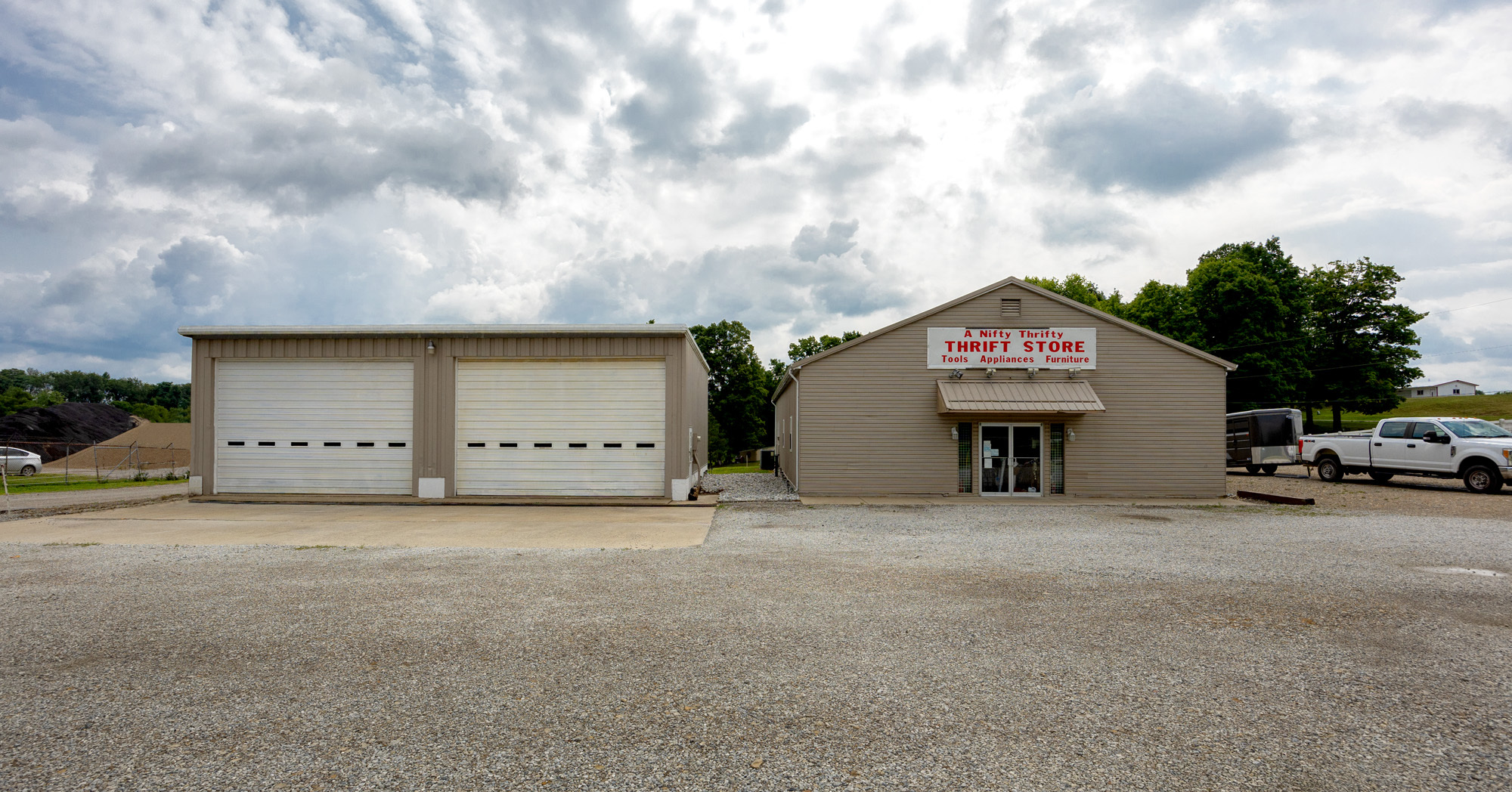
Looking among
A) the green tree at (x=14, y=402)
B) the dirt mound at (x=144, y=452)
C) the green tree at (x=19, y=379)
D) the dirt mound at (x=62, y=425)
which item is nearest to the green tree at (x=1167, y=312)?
the dirt mound at (x=144, y=452)

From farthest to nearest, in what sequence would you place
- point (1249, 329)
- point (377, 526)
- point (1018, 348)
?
1. point (1249, 329)
2. point (1018, 348)
3. point (377, 526)

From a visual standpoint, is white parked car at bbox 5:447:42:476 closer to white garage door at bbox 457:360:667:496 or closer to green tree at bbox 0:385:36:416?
white garage door at bbox 457:360:667:496

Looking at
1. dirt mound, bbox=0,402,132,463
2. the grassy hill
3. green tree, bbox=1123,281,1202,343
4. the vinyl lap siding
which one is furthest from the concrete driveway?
the grassy hill

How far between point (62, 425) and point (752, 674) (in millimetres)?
57033

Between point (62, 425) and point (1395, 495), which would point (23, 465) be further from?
point (1395, 495)

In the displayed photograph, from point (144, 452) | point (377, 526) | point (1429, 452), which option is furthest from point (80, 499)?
point (1429, 452)

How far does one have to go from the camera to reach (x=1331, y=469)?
19859mm

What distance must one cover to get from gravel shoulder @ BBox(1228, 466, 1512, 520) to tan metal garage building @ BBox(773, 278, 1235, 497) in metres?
2.73

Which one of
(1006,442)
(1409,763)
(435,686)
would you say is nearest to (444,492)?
(435,686)

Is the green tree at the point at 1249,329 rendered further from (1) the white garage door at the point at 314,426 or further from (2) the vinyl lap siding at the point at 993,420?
(1) the white garage door at the point at 314,426

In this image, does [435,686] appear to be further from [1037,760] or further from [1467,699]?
[1467,699]

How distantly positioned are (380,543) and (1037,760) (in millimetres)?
8624

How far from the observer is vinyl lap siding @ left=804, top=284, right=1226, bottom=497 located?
50.9ft

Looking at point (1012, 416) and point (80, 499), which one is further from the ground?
point (1012, 416)
